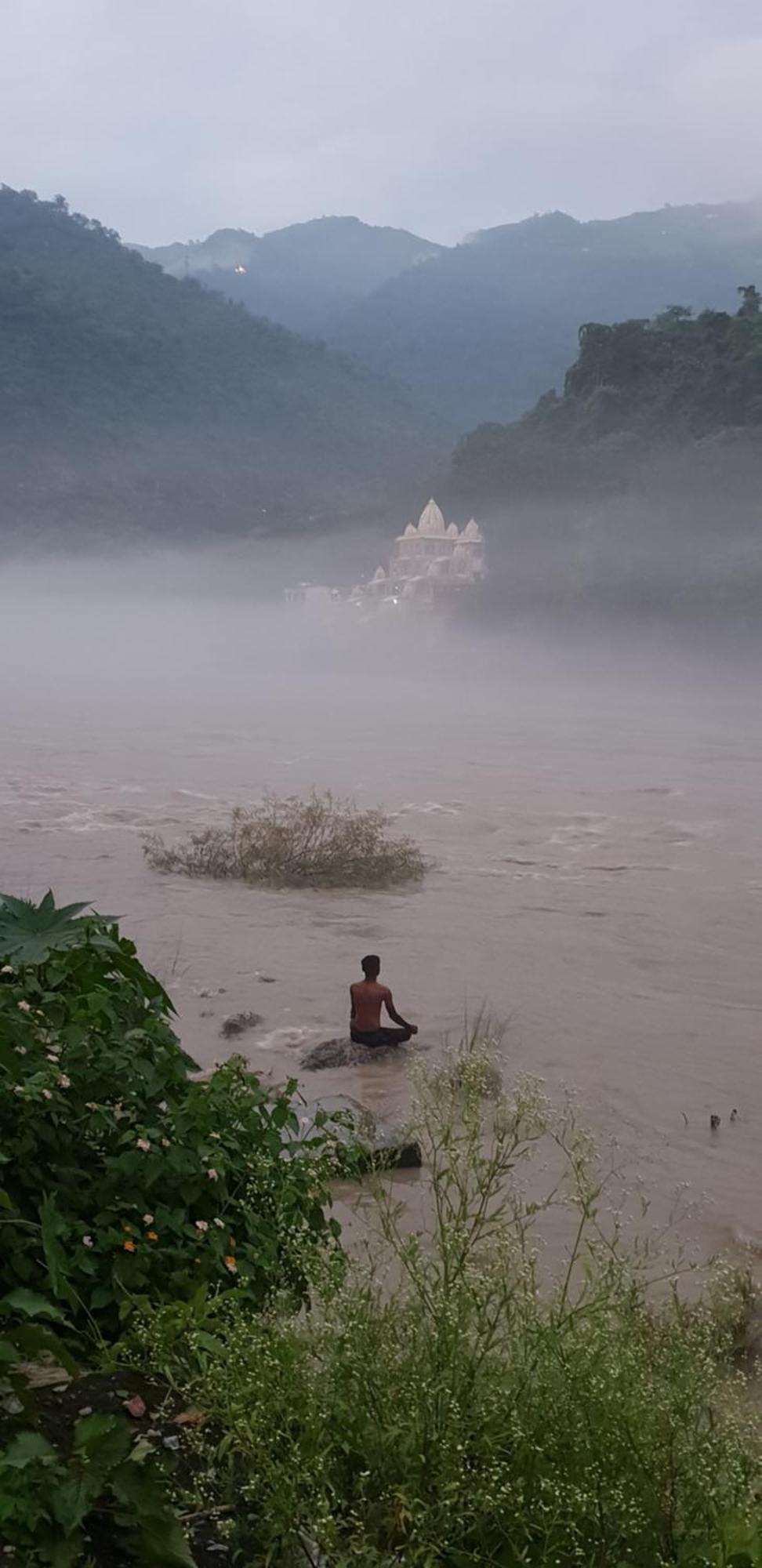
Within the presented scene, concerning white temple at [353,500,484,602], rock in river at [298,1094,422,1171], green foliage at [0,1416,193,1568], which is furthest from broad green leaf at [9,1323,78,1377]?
white temple at [353,500,484,602]

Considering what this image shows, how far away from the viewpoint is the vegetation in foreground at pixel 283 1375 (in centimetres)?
215

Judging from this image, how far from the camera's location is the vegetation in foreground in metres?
2.15

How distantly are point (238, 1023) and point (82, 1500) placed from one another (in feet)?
21.5

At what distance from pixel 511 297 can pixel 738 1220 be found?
182 m

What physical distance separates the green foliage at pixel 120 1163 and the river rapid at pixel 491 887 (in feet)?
10.2

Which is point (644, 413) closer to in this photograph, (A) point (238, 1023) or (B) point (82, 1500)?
(A) point (238, 1023)

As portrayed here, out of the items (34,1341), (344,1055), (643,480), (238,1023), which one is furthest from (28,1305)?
(643,480)

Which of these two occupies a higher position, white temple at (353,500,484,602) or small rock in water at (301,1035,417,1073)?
white temple at (353,500,484,602)

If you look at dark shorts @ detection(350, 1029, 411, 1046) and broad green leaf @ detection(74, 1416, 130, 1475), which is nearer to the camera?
broad green leaf @ detection(74, 1416, 130, 1475)

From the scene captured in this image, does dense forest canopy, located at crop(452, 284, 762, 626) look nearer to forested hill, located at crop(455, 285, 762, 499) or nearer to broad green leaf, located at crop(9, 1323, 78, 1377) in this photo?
forested hill, located at crop(455, 285, 762, 499)

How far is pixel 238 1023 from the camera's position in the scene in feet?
28.2

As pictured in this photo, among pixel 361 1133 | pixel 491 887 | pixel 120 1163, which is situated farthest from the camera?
pixel 491 887

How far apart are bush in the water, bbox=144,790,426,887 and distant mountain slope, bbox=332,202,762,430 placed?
113m

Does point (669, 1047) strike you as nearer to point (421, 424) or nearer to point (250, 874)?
point (250, 874)
